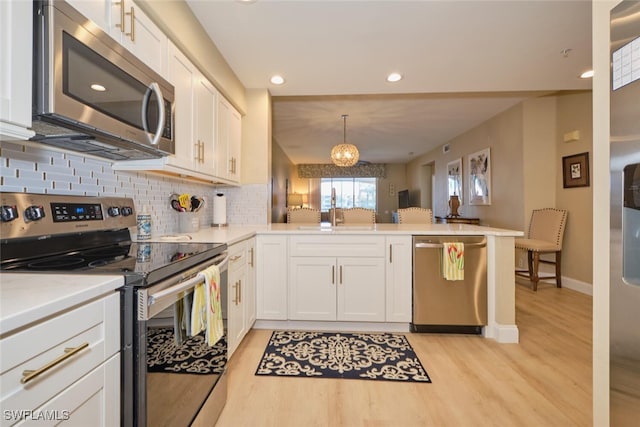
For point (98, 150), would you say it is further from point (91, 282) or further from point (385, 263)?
point (385, 263)

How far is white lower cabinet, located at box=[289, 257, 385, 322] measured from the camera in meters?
2.47

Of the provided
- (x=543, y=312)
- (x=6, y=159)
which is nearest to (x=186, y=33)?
(x=6, y=159)

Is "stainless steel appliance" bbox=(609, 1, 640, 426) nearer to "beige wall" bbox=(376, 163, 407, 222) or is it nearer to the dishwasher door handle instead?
the dishwasher door handle

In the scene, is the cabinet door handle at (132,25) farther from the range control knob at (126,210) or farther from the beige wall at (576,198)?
the beige wall at (576,198)

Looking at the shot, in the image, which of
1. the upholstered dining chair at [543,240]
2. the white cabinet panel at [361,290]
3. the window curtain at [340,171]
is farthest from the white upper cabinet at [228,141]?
the window curtain at [340,171]

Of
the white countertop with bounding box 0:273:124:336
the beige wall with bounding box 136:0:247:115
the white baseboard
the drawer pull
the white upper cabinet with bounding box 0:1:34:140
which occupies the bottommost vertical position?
the white baseboard

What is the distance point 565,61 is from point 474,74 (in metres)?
0.71

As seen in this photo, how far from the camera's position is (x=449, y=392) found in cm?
170

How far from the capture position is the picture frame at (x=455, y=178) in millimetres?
5824

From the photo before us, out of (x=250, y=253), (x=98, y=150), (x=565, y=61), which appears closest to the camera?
(x=98, y=150)

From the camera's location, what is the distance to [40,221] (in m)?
1.10

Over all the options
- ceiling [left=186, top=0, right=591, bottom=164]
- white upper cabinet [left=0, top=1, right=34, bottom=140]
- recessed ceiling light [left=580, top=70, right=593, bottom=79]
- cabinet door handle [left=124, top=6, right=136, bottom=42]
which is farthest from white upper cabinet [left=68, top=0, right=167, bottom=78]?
recessed ceiling light [left=580, top=70, right=593, bottom=79]

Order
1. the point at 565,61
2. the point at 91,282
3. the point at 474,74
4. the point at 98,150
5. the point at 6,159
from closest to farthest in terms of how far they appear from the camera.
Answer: the point at 91,282 → the point at 6,159 → the point at 98,150 → the point at 565,61 → the point at 474,74

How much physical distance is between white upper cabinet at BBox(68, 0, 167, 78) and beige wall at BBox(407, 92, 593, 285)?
431 cm
